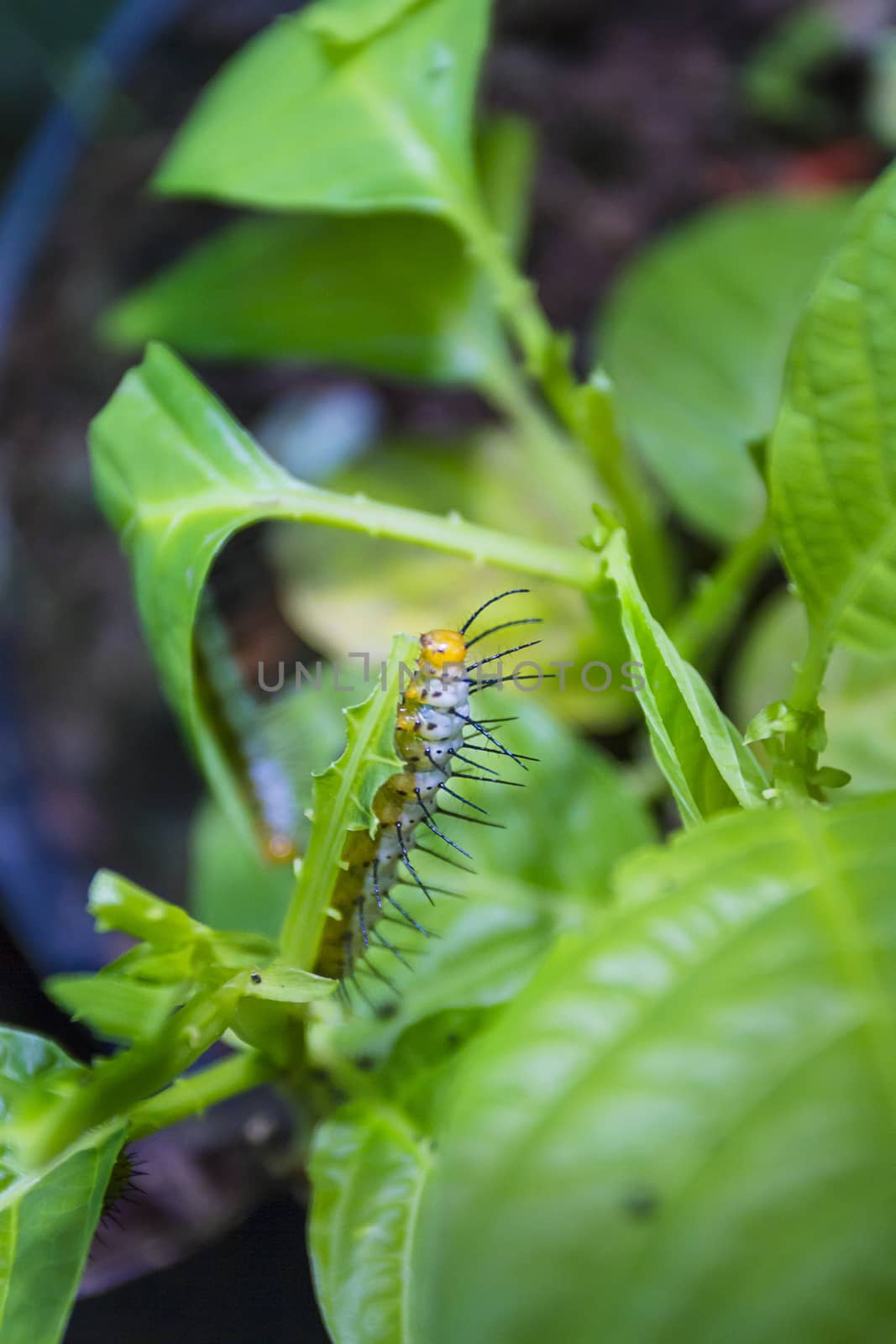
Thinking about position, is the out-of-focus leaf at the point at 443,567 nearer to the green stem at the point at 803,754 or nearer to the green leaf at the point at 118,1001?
the green stem at the point at 803,754

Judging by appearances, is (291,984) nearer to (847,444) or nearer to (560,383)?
(847,444)

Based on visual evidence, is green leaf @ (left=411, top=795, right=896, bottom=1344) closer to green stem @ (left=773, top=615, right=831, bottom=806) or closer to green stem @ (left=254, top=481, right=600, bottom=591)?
green stem @ (left=773, top=615, right=831, bottom=806)

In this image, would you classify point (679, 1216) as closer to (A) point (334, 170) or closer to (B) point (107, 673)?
(A) point (334, 170)

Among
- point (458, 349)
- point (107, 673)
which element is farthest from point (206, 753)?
point (107, 673)

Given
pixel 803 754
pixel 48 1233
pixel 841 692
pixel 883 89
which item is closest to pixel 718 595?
pixel 841 692

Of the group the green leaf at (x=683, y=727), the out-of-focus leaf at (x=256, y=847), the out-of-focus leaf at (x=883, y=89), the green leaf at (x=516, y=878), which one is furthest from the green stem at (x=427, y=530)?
the out-of-focus leaf at (x=883, y=89)

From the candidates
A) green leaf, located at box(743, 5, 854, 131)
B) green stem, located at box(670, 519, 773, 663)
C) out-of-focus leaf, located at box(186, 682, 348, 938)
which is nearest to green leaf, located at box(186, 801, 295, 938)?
out-of-focus leaf, located at box(186, 682, 348, 938)
